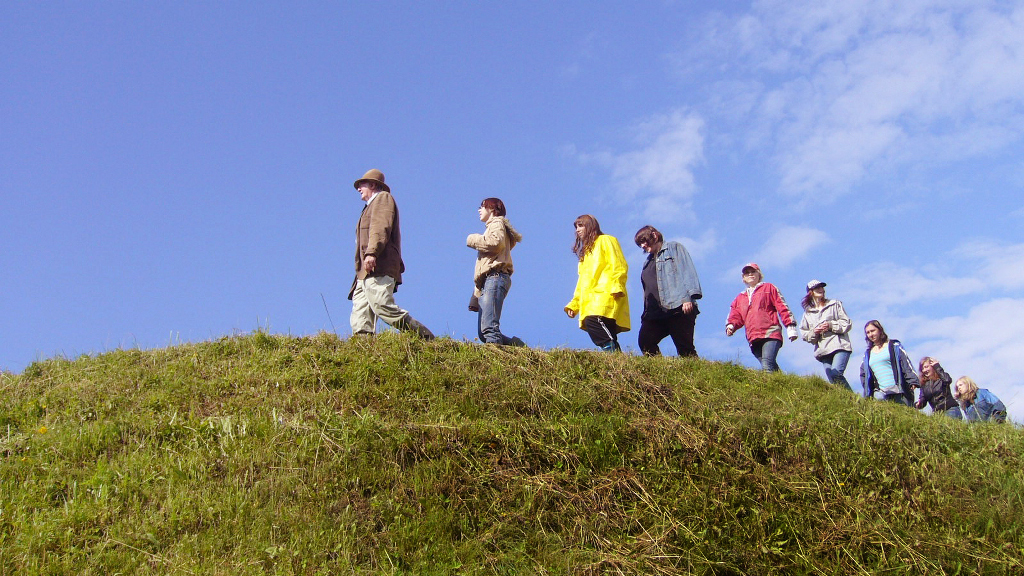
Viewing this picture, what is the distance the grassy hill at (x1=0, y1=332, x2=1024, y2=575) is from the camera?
523cm

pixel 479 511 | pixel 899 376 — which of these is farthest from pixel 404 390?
pixel 899 376

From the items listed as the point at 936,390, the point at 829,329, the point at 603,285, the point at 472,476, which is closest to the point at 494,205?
the point at 603,285

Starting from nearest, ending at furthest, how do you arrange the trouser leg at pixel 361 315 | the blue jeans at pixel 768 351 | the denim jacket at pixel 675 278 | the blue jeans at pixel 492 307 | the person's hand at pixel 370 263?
the person's hand at pixel 370 263 → the trouser leg at pixel 361 315 → the blue jeans at pixel 492 307 → the denim jacket at pixel 675 278 → the blue jeans at pixel 768 351

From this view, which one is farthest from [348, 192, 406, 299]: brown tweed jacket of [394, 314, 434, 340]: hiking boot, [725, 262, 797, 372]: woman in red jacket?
[725, 262, 797, 372]: woman in red jacket

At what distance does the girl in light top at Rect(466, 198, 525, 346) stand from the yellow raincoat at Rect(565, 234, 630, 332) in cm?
95

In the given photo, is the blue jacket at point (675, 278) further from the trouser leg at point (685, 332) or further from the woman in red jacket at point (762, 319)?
the woman in red jacket at point (762, 319)

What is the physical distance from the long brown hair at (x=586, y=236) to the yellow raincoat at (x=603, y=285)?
0.08m

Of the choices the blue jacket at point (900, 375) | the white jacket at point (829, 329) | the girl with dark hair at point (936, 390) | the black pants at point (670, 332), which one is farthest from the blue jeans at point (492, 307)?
the girl with dark hair at point (936, 390)

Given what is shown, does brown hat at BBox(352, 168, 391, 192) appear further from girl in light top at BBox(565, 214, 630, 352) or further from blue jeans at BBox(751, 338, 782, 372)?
blue jeans at BBox(751, 338, 782, 372)

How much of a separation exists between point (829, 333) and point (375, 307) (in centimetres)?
678

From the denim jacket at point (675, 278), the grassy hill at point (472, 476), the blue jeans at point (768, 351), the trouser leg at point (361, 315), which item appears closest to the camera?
the grassy hill at point (472, 476)

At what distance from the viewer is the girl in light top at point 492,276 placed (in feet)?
30.8

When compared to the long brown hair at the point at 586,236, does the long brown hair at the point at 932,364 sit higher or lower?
lower

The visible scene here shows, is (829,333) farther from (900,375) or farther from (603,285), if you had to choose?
(603,285)
